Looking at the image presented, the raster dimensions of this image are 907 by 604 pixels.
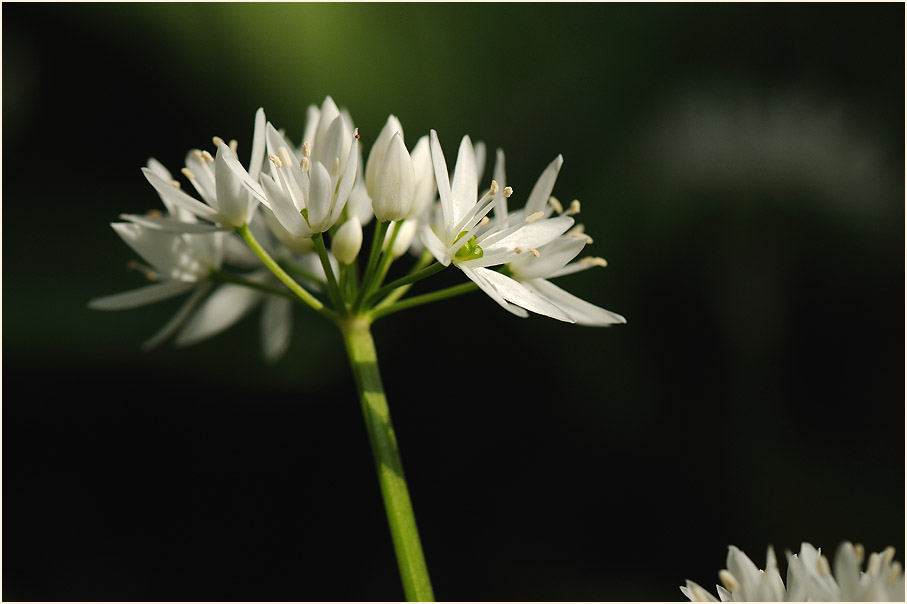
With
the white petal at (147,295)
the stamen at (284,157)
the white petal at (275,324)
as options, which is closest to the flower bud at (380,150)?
the stamen at (284,157)

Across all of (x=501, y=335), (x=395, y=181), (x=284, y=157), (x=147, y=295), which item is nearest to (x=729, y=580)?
(x=395, y=181)

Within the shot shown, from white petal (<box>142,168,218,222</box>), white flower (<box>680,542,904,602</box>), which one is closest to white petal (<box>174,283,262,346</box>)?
white petal (<box>142,168,218,222</box>)

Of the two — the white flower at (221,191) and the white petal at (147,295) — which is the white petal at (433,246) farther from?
the white petal at (147,295)

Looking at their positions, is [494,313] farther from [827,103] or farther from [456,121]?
[827,103]

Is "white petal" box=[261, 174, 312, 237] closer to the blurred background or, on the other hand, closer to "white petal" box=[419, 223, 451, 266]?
"white petal" box=[419, 223, 451, 266]

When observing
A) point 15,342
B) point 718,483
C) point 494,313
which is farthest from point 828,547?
point 15,342
